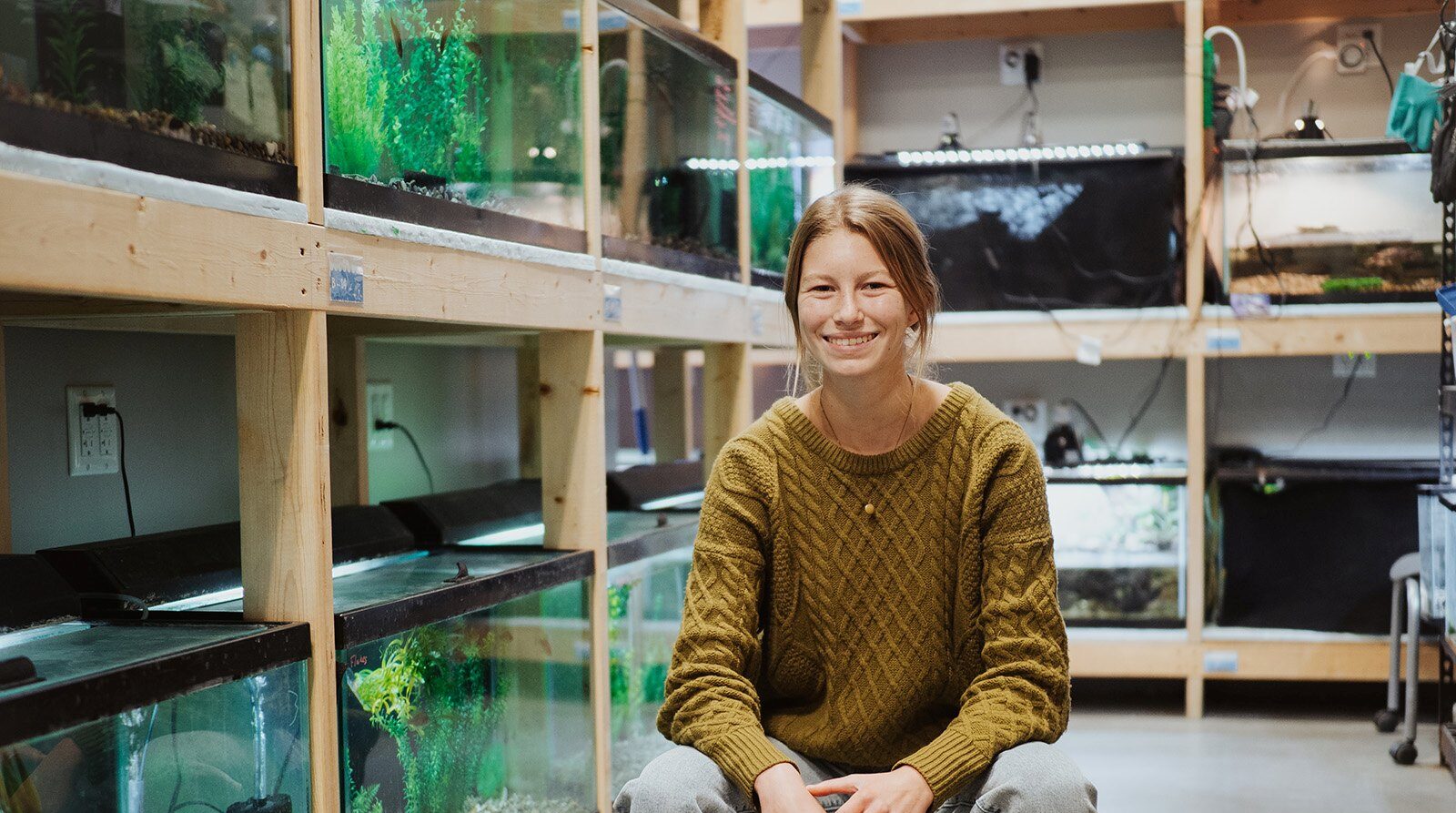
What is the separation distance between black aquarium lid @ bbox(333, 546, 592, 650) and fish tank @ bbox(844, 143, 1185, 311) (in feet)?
7.36

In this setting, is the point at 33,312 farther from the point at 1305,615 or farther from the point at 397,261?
the point at 1305,615

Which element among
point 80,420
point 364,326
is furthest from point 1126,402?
point 80,420

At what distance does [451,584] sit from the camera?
2094 mm

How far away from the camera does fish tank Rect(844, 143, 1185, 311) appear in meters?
4.31

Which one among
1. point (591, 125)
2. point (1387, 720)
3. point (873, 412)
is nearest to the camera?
point (873, 412)

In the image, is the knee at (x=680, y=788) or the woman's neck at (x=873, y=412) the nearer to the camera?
the knee at (x=680, y=788)

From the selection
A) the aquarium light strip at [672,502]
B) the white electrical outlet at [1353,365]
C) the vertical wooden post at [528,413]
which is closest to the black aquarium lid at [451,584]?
the aquarium light strip at [672,502]

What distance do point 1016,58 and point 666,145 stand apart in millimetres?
2326

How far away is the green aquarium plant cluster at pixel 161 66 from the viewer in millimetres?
1268

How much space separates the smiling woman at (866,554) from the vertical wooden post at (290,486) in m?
0.46

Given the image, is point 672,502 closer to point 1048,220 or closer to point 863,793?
point 1048,220

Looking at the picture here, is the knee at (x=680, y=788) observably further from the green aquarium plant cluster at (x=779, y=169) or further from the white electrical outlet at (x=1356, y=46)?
the white electrical outlet at (x=1356, y=46)

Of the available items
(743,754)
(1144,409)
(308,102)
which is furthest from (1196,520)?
(308,102)

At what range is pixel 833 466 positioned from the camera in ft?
5.73
